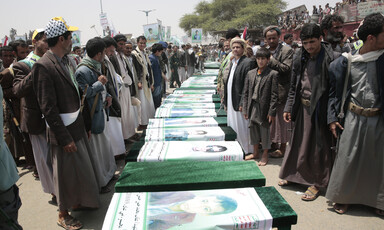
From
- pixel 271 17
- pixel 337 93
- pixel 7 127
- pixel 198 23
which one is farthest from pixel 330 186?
pixel 198 23

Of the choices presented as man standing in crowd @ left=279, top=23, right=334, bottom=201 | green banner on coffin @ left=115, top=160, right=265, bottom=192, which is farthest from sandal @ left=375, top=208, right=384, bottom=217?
green banner on coffin @ left=115, top=160, right=265, bottom=192

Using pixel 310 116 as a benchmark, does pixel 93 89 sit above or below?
above

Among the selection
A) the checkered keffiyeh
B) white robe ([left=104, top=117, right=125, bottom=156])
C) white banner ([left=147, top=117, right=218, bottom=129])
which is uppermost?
the checkered keffiyeh

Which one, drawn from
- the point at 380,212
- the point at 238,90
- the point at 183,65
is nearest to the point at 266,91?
the point at 238,90

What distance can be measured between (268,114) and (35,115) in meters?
2.89

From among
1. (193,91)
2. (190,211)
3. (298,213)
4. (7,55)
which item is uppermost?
(7,55)

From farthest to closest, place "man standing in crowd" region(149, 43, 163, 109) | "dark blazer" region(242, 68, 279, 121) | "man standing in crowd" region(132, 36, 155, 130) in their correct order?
"man standing in crowd" region(149, 43, 163, 109) < "man standing in crowd" region(132, 36, 155, 130) < "dark blazer" region(242, 68, 279, 121)

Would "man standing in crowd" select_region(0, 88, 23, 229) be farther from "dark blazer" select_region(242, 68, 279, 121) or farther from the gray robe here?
"dark blazer" select_region(242, 68, 279, 121)

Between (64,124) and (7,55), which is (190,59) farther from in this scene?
(64,124)

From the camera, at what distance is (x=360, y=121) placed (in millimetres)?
2555

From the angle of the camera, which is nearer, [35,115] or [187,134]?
[35,115]

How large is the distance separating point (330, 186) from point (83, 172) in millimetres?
2442

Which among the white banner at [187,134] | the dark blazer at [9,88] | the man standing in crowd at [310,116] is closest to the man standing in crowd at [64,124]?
the white banner at [187,134]

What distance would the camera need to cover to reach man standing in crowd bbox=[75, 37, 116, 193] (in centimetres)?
306
